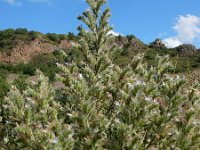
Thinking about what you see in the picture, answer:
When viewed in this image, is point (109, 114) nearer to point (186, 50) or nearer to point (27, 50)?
point (186, 50)

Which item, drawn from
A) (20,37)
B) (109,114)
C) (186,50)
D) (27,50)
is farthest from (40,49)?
(109,114)

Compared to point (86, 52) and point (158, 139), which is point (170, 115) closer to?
point (158, 139)

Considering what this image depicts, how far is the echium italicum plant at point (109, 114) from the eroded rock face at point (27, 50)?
173 ft

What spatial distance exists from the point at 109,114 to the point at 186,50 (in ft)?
169

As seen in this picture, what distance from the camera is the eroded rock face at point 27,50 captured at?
6034cm

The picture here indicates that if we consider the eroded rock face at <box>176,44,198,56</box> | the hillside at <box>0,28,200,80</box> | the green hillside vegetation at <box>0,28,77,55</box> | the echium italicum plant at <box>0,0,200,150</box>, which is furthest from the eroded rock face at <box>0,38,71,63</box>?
the echium italicum plant at <box>0,0,200,150</box>

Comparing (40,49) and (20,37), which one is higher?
(20,37)

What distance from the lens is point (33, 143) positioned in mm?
6086

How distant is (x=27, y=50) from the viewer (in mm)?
61844

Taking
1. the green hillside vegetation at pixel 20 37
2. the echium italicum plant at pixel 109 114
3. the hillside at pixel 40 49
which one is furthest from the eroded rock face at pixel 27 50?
the echium italicum plant at pixel 109 114

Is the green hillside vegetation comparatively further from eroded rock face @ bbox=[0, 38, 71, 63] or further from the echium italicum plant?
the echium italicum plant

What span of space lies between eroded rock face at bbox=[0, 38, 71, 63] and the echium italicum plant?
52706 mm

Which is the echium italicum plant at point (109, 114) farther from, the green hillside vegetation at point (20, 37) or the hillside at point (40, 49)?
the green hillside vegetation at point (20, 37)

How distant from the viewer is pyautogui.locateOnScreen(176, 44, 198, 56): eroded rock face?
57.3 meters
